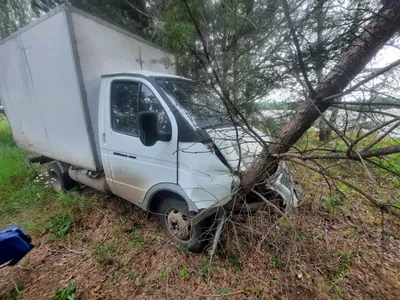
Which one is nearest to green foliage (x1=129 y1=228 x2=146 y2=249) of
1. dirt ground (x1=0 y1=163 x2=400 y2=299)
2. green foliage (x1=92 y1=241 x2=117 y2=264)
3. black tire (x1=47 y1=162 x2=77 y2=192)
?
dirt ground (x1=0 y1=163 x2=400 y2=299)

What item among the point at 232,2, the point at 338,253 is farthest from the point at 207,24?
the point at 338,253

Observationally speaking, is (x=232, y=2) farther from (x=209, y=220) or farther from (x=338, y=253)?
(x=338, y=253)

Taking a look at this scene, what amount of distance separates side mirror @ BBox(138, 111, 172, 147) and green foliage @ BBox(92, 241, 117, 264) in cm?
148

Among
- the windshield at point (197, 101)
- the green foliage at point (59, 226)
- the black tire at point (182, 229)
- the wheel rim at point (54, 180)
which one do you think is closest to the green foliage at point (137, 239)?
the black tire at point (182, 229)

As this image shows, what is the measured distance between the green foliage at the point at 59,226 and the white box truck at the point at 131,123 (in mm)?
639

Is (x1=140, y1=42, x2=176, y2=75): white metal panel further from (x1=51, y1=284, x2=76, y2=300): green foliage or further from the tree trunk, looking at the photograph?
(x1=51, y1=284, x2=76, y2=300): green foliage

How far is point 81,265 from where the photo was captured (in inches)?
91.0

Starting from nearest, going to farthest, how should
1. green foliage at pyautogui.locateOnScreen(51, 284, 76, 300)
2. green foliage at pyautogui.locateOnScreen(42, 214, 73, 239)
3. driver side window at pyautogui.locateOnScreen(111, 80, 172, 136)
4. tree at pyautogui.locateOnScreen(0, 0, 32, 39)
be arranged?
green foliage at pyautogui.locateOnScreen(51, 284, 76, 300), driver side window at pyautogui.locateOnScreen(111, 80, 172, 136), green foliage at pyautogui.locateOnScreen(42, 214, 73, 239), tree at pyautogui.locateOnScreen(0, 0, 32, 39)

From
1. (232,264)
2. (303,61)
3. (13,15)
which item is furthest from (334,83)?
(13,15)

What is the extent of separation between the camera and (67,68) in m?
2.58

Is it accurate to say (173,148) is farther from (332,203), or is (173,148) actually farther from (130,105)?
(332,203)

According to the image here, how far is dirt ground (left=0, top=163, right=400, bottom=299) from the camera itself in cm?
199

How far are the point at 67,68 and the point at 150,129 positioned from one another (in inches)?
64.6

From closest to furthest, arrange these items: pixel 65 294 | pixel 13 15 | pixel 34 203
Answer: pixel 65 294 → pixel 34 203 → pixel 13 15
